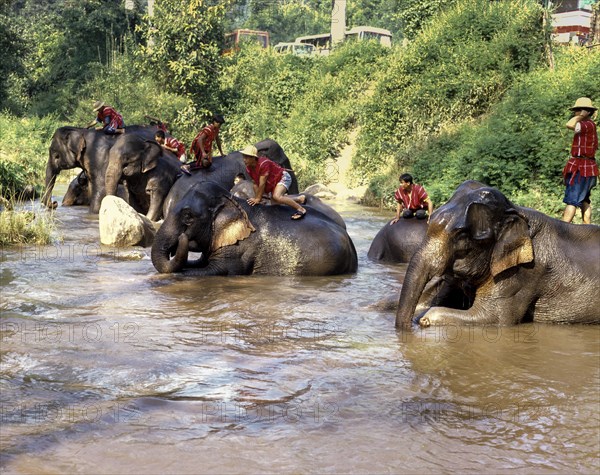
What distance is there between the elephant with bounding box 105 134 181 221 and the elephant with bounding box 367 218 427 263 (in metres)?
4.70

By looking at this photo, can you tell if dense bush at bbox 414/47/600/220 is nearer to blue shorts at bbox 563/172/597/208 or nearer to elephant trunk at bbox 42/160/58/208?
blue shorts at bbox 563/172/597/208

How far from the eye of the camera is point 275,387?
5012mm

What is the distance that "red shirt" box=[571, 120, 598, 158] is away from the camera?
973cm

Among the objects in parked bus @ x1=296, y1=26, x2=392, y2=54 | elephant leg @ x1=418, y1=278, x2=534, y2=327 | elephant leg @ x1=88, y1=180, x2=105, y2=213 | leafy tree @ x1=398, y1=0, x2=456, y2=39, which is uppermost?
parked bus @ x1=296, y1=26, x2=392, y2=54

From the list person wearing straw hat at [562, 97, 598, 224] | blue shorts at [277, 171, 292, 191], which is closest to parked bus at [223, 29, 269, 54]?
blue shorts at [277, 171, 292, 191]

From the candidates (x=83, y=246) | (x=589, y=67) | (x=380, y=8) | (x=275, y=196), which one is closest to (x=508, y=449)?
(x=275, y=196)

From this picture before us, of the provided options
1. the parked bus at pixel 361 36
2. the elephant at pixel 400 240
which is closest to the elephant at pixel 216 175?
the elephant at pixel 400 240

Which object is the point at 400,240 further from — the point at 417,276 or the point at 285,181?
the point at 417,276

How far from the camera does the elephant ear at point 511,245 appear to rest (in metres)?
6.36

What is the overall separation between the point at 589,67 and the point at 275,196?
29.8 feet

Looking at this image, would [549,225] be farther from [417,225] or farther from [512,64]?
[512,64]

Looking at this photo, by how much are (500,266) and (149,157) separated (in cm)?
844

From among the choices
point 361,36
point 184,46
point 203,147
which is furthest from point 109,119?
point 361,36

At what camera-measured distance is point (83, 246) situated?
11180 mm
